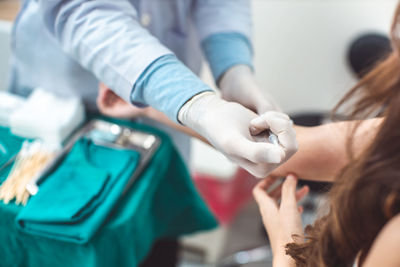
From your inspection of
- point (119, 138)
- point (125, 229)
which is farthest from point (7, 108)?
point (125, 229)

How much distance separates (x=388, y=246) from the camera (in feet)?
1.62

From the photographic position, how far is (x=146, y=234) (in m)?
0.90

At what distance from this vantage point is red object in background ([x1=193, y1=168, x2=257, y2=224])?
5.25ft

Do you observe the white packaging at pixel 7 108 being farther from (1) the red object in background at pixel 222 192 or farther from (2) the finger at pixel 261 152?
(1) the red object in background at pixel 222 192

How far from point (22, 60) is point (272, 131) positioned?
0.66 meters

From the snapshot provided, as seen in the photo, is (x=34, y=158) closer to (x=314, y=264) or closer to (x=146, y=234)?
(x=146, y=234)

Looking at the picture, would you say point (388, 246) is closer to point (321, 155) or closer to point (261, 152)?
point (261, 152)

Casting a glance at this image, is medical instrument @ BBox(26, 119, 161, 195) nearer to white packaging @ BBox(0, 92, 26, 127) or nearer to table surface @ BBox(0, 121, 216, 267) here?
table surface @ BBox(0, 121, 216, 267)

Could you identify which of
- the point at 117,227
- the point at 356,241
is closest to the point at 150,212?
the point at 117,227

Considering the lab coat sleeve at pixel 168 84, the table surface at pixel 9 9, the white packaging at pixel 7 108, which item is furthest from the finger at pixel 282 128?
the table surface at pixel 9 9

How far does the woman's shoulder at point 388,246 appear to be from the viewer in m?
0.49

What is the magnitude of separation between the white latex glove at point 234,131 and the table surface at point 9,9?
0.97 meters

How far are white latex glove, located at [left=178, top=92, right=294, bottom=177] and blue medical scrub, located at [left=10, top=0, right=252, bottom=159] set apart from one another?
0.03m

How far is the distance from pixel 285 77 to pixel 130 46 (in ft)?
5.09
